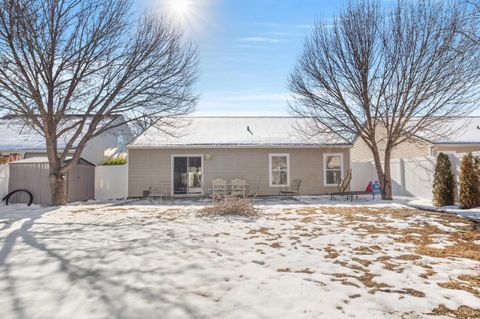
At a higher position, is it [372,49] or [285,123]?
[372,49]

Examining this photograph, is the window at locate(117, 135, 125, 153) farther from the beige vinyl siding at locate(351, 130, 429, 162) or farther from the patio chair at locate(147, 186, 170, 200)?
the beige vinyl siding at locate(351, 130, 429, 162)

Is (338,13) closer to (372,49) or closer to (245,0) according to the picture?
(372,49)

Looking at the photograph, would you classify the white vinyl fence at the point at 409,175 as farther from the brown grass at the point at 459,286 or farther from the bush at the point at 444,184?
the brown grass at the point at 459,286

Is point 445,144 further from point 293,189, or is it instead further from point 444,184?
point 293,189

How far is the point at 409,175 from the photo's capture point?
14.4 metres

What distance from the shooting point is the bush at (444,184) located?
1001 cm

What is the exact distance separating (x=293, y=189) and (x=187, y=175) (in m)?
4.99

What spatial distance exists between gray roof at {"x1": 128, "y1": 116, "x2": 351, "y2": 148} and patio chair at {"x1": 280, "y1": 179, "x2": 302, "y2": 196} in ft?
5.76

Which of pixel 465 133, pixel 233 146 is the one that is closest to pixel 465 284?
pixel 233 146

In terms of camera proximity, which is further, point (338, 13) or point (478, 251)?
point (338, 13)

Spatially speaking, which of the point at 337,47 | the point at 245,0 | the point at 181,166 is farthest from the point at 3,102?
the point at 337,47

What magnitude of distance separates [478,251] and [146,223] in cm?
609

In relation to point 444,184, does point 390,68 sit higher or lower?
higher

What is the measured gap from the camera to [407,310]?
2.81 m
